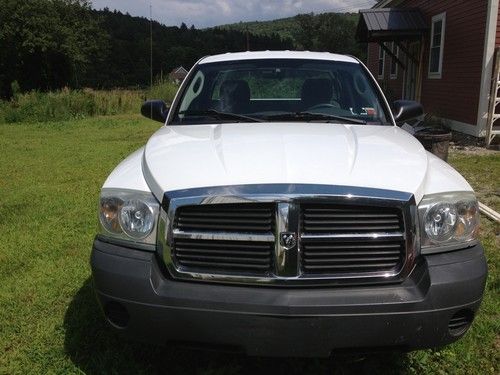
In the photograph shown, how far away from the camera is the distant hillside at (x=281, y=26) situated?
7779 cm

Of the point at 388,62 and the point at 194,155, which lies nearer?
the point at 194,155

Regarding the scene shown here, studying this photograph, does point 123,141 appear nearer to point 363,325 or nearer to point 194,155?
point 194,155

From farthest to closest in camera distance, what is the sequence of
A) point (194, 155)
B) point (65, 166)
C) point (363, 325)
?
point (65, 166) < point (194, 155) < point (363, 325)

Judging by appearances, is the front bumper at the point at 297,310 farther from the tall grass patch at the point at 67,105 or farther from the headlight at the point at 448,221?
the tall grass patch at the point at 67,105

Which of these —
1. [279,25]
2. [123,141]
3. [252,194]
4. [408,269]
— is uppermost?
[279,25]

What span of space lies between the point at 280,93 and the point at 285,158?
5.66ft

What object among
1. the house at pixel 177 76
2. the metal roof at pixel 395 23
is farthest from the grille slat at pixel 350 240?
the house at pixel 177 76

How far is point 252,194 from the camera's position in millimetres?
2135

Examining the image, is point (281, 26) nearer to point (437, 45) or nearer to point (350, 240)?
point (437, 45)

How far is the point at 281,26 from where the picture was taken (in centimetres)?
9562

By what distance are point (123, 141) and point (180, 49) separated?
144 feet

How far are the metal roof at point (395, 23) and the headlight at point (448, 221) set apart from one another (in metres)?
13.4

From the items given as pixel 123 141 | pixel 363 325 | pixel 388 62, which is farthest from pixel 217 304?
pixel 388 62

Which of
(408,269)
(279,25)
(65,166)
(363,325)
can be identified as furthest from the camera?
(279,25)
